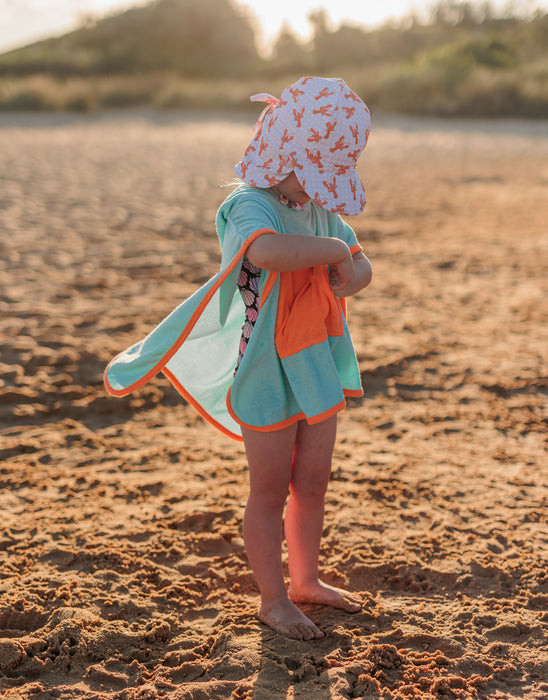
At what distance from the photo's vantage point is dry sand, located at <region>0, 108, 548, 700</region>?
1990 mm

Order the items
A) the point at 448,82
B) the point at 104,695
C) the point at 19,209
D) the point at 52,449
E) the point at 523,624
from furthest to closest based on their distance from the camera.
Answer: the point at 448,82 → the point at 19,209 → the point at 52,449 → the point at 523,624 → the point at 104,695

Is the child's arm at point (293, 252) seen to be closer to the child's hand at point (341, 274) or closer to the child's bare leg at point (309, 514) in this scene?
the child's hand at point (341, 274)

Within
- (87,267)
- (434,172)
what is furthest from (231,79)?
(87,267)

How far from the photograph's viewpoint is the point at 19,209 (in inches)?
308

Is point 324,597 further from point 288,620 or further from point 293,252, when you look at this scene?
point 293,252

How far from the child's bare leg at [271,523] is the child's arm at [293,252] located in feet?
1.49

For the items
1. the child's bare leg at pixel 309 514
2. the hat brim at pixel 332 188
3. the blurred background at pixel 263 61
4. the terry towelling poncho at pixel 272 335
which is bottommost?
the child's bare leg at pixel 309 514

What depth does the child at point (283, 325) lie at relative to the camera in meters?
1.77

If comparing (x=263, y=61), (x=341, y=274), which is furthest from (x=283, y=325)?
(x=263, y=61)

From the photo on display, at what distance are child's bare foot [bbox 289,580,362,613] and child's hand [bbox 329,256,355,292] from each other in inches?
36.8

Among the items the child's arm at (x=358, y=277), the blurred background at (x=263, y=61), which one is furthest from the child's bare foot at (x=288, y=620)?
the blurred background at (x=263, y=61)

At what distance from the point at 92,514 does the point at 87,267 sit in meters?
3.51

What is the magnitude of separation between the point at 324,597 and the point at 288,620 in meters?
0.18

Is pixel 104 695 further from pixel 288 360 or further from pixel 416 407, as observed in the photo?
pixel 416 407
